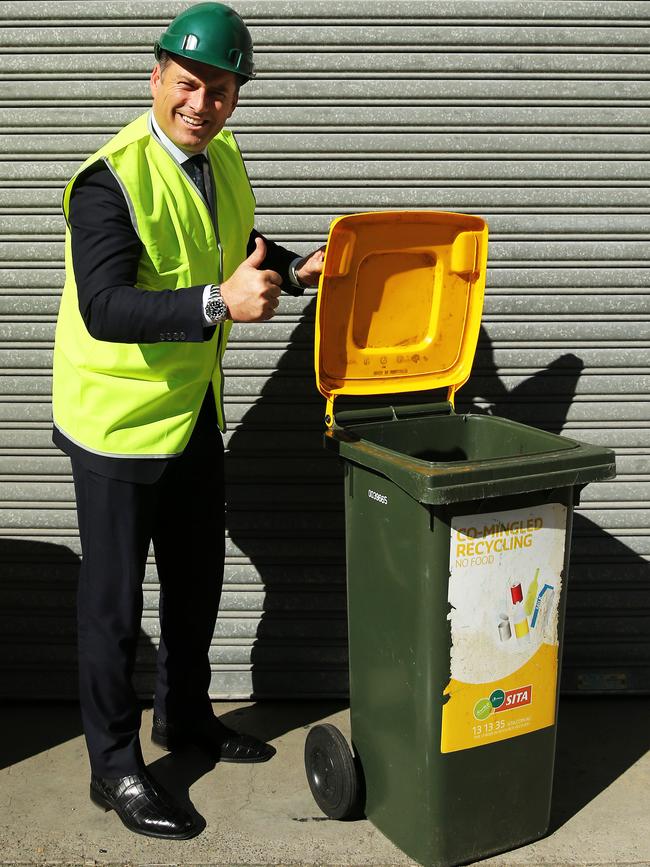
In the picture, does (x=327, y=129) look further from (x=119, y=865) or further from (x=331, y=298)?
(x=119, y=865)

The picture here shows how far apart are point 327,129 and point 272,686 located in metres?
2.22

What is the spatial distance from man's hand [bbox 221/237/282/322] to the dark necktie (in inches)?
21.0

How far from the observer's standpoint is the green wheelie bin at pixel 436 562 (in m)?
3.25

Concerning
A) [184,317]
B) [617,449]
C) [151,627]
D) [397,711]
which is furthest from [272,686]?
[184,317]

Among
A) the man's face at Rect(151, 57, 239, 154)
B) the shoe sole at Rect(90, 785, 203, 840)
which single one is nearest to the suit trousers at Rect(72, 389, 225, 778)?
the shoe sole at Rect(90, 785, 203, 840)

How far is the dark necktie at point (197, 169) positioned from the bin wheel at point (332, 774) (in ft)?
5.92

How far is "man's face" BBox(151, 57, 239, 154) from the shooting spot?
332 cm

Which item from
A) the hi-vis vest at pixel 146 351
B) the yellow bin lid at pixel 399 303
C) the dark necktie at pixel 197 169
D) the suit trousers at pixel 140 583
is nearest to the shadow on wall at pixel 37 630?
the suit trousers at pixel 140 583

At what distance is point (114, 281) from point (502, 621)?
4.91 feet

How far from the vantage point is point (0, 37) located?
4.18 meters

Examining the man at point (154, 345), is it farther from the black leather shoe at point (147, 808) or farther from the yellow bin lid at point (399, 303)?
the yellow bin lid at point (399, 303)

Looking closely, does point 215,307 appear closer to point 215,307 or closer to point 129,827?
point 215,307

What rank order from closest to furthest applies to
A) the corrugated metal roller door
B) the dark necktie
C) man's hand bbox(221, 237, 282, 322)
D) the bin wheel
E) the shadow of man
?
A: man's hand bbox(221, 237, 282, 322) < the dark necktie < the bin wheel < the corrugated metal roller door < the shadow of man

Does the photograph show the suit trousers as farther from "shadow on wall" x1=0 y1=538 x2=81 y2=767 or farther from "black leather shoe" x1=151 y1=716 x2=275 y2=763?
"shadow on wall" x1=0 y1=538 x2=81 y2=767
